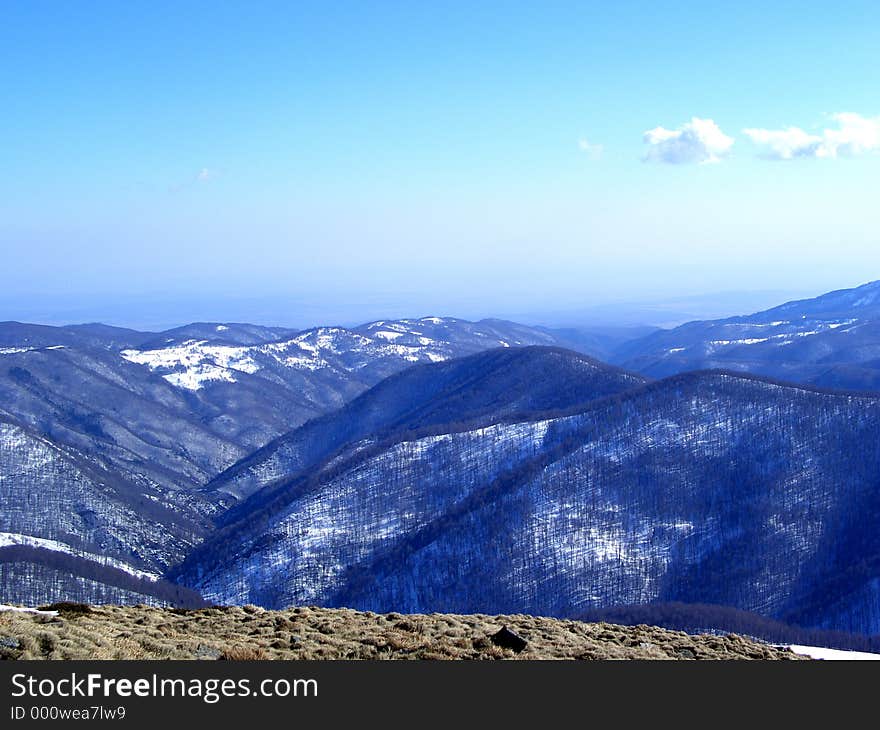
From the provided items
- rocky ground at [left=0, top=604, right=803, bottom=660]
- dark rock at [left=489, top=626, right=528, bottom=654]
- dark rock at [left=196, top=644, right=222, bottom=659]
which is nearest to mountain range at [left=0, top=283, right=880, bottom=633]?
rocky ground at [left=0, top=604, right=803, bottom=660]

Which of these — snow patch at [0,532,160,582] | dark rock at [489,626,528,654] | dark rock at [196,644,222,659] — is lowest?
snow patch at [0,532,160,582]

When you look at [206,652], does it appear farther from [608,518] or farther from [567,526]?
[608,518]

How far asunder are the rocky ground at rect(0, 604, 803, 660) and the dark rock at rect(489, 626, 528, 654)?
37mm

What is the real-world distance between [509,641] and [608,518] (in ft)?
339

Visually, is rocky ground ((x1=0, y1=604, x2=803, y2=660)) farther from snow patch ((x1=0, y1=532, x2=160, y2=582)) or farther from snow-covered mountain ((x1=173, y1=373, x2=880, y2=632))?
snow patch ((x1=0, y1=532, x2=160, y2=582))

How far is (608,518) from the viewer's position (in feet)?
423

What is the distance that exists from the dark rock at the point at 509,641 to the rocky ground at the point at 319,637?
4 cm

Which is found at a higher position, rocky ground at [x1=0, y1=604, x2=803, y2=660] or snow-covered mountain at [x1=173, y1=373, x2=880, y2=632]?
rocky ground at [x1=0, y1=604, x2=803, y2=660]

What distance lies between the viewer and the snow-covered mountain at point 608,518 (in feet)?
377

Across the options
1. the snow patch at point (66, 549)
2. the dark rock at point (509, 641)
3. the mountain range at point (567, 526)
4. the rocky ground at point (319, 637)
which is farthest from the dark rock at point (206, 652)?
the snow patch at point (66, 549)

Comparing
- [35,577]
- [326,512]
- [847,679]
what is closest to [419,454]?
[326,512]

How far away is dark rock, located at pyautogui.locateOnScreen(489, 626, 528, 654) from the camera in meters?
29.2

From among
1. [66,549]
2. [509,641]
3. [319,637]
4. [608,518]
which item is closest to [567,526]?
[608,518]

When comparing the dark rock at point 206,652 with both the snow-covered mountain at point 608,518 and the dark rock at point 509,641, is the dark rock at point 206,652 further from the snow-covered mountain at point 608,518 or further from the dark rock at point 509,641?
the snow-covered mountain at point 608,518
